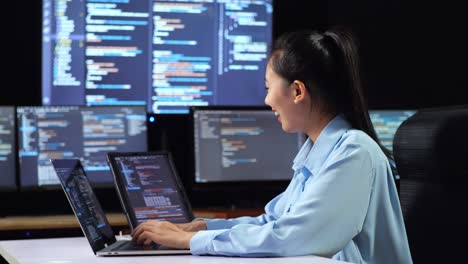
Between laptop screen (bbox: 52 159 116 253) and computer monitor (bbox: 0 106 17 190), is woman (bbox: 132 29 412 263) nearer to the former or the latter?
laptop screen (bbox: 52 159 116 253)

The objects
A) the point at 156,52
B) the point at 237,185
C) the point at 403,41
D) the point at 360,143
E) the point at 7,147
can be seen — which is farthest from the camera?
the point at 403,41

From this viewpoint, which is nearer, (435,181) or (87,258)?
(87,258)

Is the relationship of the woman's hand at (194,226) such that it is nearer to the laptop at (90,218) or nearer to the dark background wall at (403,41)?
the laptop at (90,218)

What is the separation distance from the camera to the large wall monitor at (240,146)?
4574 mm

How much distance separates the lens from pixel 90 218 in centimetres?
226

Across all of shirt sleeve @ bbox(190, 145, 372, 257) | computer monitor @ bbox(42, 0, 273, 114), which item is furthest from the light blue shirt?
computer monitor @ bbox(42, 0, 273, 114)

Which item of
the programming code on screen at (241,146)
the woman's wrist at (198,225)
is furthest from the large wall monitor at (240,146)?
the woman's wrist at (198,225)

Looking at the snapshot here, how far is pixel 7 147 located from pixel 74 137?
0.32 metres

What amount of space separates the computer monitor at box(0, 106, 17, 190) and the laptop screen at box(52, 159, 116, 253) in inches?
77.9

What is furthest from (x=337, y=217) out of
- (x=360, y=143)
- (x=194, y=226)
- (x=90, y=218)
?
(x=90, y=218)

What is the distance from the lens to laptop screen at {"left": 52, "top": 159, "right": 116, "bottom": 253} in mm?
2160

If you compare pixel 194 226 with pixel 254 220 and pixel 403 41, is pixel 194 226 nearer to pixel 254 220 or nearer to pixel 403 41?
pixel 254 220

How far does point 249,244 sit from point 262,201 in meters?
2.92

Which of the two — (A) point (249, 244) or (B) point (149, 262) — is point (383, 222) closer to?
(A) point (249, 244)
